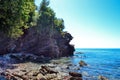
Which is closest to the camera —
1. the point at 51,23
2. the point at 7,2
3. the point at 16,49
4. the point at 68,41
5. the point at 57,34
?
the point at 7,2

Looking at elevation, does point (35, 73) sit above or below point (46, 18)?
below

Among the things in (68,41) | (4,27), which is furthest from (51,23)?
(4,27)

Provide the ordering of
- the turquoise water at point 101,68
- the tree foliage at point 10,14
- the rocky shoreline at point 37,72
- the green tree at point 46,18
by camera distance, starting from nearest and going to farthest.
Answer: the tree foliage at point 10,14, the rocky shoreline at point 37,72, the turquoise water at point 101,68, the green tree at point 46,18

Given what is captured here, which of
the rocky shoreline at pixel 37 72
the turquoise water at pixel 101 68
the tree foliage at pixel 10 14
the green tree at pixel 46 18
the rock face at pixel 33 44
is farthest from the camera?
the green tree at pixel 46 18

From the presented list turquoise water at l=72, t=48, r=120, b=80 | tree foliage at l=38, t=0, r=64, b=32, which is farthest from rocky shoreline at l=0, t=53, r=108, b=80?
tree foliage at l=38, t=0, r=64, b=32

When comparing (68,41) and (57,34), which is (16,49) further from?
(68,41)

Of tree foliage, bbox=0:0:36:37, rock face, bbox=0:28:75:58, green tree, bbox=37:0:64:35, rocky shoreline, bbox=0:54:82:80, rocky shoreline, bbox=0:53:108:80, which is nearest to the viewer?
tree foliage, bbox=0:0:36:37

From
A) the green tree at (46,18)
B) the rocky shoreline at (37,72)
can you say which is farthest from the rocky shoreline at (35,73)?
the green tree at (46,18)

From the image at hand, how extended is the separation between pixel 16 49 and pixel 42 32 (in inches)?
542

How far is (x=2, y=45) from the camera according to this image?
169 ft

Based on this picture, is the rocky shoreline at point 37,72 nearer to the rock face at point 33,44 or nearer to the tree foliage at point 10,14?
the rock face at point 33,44

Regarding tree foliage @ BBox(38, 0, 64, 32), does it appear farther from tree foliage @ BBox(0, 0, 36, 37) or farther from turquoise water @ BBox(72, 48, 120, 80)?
tree foliage @ BBox(0, 0, 36, 37)

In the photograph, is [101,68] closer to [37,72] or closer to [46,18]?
[37,72]

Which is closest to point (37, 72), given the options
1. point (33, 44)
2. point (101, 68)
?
point (101, 68)
